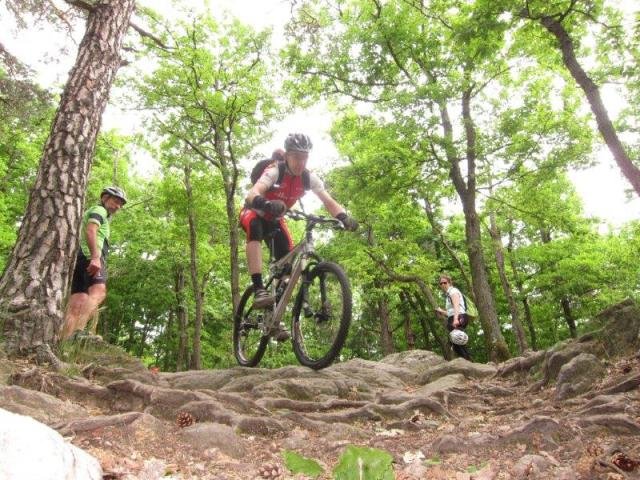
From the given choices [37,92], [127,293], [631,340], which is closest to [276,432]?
[631,340]

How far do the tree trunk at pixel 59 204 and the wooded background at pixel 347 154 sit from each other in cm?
2

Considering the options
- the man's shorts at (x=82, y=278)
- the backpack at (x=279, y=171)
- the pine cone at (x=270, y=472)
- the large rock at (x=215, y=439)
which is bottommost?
the pine cone at (x=270, y=472)

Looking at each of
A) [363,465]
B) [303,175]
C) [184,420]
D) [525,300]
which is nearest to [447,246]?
[525,300]

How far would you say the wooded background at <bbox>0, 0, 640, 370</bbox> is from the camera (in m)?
5.66

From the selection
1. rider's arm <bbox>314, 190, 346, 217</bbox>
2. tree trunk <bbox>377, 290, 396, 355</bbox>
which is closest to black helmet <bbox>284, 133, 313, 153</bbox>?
rider's arm <bbox>314, 190, 346, 217</bbox>

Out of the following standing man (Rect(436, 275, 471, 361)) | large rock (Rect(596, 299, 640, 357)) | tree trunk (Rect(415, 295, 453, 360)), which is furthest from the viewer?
tree trunk (Rect(415, 295, 453, 360))

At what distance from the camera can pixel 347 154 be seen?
22.3 meters

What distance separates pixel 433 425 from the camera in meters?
4.30

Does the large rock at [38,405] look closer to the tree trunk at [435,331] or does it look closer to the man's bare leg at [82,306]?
the man's bare leg at [82,306]

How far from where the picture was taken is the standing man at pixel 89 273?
6.15m

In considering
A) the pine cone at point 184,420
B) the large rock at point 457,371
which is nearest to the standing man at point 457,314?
the large rock at point 457,371

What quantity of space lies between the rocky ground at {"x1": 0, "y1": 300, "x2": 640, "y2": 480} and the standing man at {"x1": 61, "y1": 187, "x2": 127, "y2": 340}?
1.09m

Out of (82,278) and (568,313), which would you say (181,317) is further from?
(568,313)

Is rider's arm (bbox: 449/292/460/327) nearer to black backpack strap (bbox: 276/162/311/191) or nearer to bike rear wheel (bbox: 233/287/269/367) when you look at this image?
bike rear wheel (bbox: 233/287/269/367)
